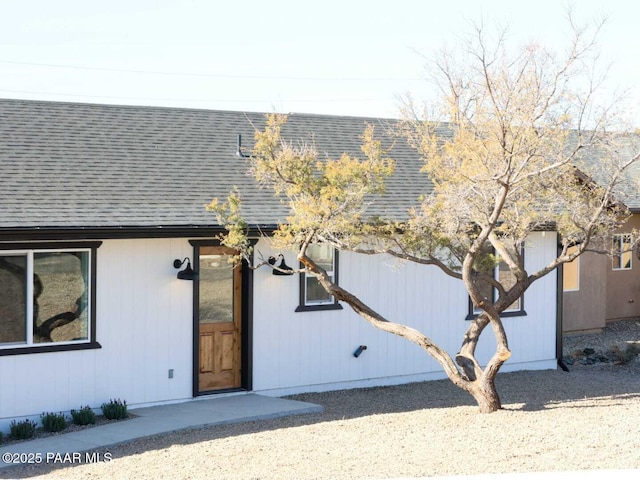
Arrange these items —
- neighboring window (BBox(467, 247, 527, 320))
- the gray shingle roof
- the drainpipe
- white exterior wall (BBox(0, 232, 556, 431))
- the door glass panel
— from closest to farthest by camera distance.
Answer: white exterior wall (BBox(0, 232, 556, 431))
the gray shingle roof
the door glass panel
neighboring window (BBox(467, 247, 527, 320))
the drainpipe

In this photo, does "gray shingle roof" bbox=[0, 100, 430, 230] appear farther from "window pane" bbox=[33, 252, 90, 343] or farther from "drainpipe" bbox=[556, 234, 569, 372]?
"drainpipe" bbox=[556, 234, 569, 372]

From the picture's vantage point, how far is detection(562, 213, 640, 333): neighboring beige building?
22109 millimetres

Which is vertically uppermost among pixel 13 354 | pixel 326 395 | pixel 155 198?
pixel 155 198

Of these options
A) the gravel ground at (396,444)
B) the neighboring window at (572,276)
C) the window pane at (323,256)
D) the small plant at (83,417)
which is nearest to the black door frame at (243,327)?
the window pane at (323,256)

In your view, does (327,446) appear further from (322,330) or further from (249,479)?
(322,330)

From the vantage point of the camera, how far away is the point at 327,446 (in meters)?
10.6

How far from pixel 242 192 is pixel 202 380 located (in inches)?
120

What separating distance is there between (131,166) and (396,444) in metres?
6.49

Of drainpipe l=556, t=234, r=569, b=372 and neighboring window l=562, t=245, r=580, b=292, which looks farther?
neighboring window l=562, t=245, r=580, b=292

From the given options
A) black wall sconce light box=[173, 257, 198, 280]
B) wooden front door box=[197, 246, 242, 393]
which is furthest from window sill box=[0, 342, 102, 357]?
wooden front door box=[197, 246, 242, 393]

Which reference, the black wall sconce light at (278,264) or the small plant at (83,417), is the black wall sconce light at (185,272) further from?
the small plant at (83,417)

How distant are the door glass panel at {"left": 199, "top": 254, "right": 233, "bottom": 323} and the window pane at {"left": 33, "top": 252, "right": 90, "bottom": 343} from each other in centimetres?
191

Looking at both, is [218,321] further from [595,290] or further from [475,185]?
[595,290]

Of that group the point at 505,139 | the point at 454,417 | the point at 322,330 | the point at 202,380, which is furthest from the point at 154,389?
the point at 505,139
